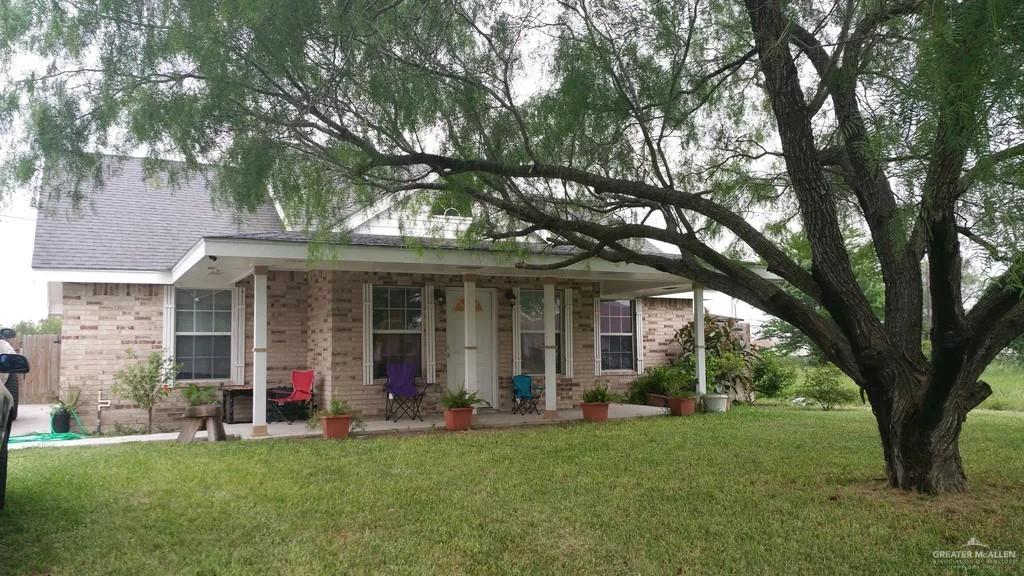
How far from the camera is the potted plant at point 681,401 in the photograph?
11.6 meters

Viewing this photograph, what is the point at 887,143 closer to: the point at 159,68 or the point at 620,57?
the point at 620,57

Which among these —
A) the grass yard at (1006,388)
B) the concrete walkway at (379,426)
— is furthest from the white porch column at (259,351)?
the grass yard at (1006,388)

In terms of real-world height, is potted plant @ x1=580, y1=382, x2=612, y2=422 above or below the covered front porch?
below

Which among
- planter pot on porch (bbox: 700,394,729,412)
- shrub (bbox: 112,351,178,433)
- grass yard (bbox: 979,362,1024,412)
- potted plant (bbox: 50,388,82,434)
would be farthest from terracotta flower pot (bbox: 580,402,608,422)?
potted plant (bbox: 50,388,82,434)

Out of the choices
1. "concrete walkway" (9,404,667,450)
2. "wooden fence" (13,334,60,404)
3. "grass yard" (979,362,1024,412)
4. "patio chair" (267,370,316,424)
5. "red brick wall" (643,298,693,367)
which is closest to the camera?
"concrete walkway" (9,404,667,450)

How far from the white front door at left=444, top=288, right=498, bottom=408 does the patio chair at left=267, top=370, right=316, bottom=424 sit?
2134 millimetres

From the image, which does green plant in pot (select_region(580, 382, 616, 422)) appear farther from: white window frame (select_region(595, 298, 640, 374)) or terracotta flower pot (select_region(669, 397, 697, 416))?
white window frame (select_region(595, 298, 640, 374))

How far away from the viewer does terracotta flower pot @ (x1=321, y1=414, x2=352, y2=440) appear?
349 inches

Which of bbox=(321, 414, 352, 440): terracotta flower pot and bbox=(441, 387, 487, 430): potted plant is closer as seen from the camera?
bbox=(321, 414, 352, 440): terracotta flower pot

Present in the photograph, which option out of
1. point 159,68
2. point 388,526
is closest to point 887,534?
point 388,526

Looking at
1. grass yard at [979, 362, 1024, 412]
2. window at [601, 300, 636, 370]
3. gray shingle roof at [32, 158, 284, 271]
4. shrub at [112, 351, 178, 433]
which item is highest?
gray shingle roof at [32, 158, 284, 271]

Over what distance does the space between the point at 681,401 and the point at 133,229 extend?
31.4ft

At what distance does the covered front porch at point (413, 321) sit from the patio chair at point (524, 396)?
20 centimetres

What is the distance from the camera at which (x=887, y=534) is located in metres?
4.58
